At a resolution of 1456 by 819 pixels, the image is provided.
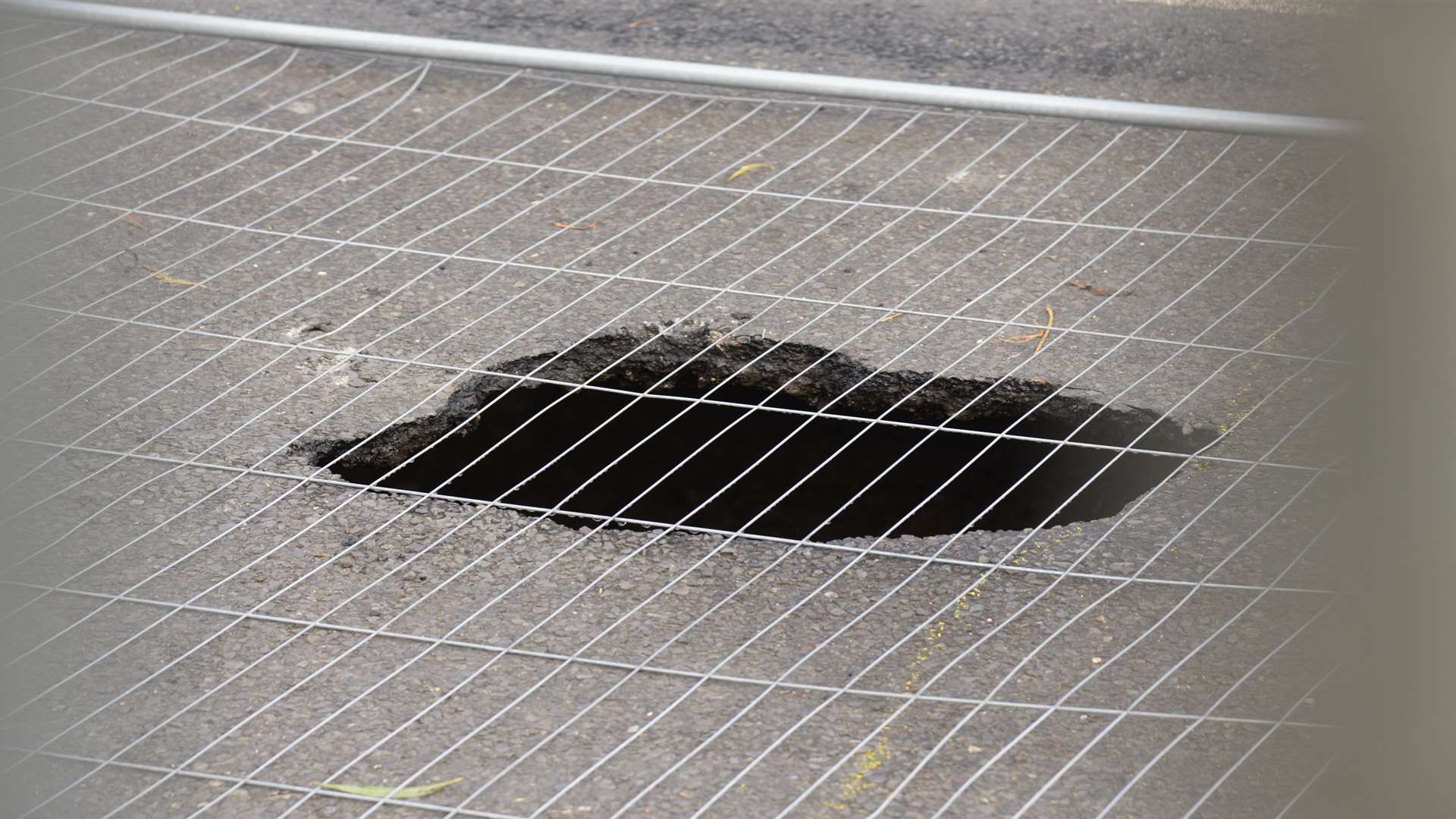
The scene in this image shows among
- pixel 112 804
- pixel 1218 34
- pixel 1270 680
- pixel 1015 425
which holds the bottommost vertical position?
pixel 112 804

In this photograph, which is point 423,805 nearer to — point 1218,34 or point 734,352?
point 734,352

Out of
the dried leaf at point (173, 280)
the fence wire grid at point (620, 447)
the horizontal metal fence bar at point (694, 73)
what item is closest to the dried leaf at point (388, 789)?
the fence wire grid at point (620, 447)

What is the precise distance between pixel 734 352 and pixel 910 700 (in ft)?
4.10

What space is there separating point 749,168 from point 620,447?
1213mm

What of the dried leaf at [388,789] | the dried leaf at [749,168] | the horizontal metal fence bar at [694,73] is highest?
the horizontal metal fence bar at [694,73]

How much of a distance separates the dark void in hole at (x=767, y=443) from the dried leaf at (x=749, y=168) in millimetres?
903

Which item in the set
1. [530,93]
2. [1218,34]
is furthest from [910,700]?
[1218,34]

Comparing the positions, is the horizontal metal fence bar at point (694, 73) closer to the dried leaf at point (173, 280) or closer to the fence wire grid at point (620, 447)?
the fence wire grid at point (620, 447)

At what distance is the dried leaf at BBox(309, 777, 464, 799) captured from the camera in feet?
7.39

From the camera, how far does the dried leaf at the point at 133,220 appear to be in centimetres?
388

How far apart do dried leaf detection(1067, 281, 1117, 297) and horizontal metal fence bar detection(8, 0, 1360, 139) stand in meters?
0.46

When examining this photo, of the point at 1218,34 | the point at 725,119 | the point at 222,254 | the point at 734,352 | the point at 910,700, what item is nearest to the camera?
the point at 910,700

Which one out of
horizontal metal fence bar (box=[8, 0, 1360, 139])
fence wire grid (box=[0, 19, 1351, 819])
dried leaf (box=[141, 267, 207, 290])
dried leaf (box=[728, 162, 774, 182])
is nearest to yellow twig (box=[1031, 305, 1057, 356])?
fence wire grid (box=[0, 19, 1351, 819])

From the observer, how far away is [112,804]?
7.35 ft
